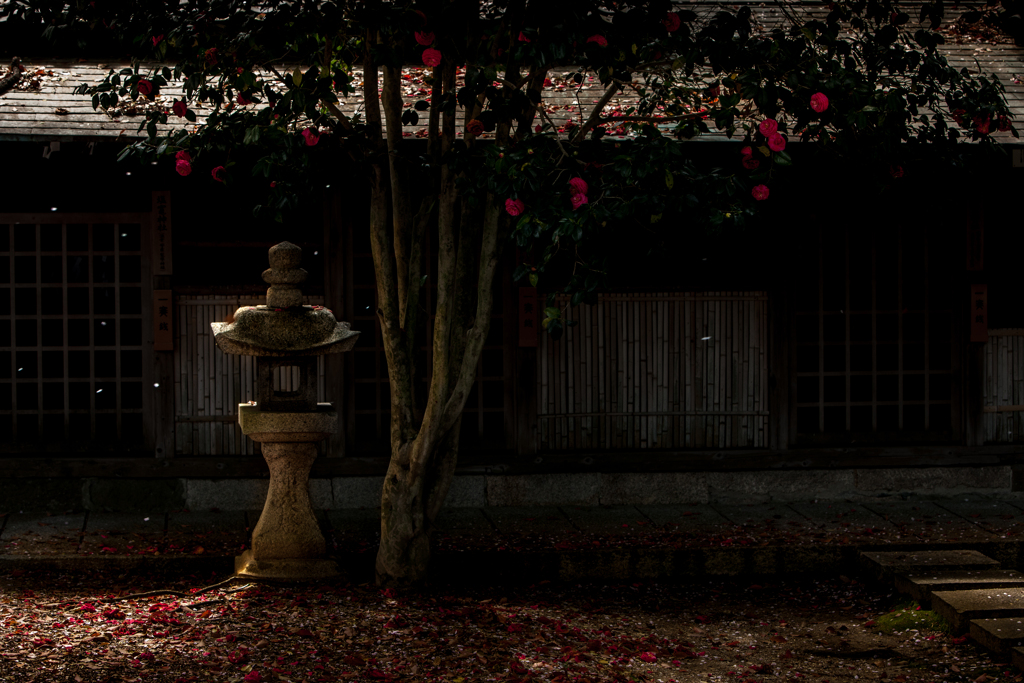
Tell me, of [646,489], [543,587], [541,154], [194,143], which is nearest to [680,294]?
[646,489]

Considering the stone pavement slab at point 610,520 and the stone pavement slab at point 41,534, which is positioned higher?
the stone pavement slab at point 41,534

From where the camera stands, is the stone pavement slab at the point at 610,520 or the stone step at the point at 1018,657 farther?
the stone pavement slab at the point at 610,520

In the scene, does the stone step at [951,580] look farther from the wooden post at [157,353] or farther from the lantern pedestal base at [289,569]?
the wooden post at [157,353]

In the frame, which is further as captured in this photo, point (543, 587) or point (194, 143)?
point (543, 587)

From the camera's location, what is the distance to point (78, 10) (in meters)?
6.70

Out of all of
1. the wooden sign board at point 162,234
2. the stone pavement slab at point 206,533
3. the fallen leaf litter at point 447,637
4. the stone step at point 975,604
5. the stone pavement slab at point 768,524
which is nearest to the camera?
the fallen leaf litter at point 447,637

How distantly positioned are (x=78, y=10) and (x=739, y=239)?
583 cm

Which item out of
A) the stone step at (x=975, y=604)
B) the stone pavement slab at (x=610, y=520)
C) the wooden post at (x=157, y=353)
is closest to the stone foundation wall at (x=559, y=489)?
the stone pavement slab at (x=610, y=520)

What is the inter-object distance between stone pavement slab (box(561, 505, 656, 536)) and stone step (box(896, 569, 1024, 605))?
2.05 meters

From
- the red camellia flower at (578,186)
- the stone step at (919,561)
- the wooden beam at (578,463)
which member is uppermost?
the red camellia flower at (578,186)

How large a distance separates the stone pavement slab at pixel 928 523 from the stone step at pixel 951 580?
0.73 m

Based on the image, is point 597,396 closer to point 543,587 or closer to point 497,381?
point 497,381

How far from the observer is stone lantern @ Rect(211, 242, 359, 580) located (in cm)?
690

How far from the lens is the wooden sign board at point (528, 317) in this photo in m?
9.18
